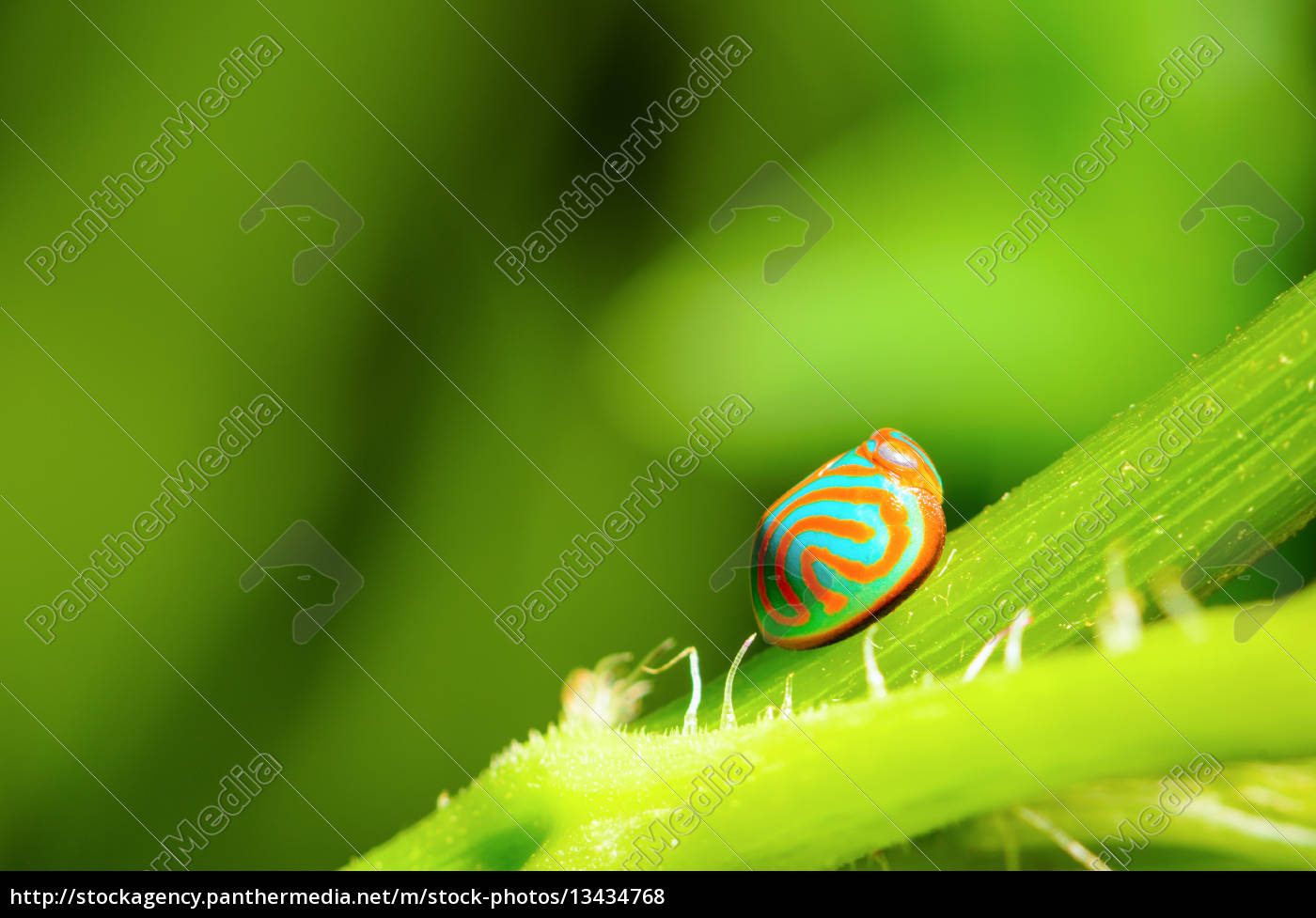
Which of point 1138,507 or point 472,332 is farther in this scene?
point 472,332

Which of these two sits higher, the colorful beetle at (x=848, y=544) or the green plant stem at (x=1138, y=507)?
the green plant stem at (x=1138, y=507)

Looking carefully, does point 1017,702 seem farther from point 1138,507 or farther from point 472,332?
point 472,332

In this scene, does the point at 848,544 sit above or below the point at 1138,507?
below

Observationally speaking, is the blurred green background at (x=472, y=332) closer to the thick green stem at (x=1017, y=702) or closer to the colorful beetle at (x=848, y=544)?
the colorful beetle at (x=848, y=544)

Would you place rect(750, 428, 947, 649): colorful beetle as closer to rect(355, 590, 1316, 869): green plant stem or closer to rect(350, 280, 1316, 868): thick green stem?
rect(350, 280, 1316, 868): thick green stem

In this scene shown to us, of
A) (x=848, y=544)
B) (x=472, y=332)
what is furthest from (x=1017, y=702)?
(x=472, y=332)

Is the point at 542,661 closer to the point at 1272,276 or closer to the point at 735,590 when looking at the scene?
the point at 735,590

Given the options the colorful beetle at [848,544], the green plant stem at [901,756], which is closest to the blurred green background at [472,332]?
the colorful beetle at [848,544]
